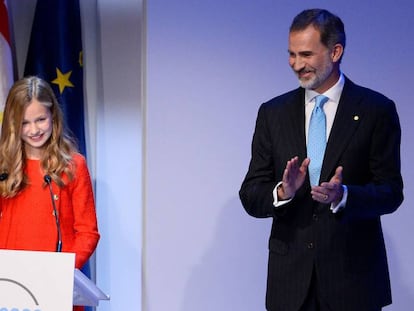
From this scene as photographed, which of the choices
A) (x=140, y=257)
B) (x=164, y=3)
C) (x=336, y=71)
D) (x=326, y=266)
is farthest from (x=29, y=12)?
(x=326, y=266)

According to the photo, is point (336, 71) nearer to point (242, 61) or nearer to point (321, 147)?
point (321, 147)

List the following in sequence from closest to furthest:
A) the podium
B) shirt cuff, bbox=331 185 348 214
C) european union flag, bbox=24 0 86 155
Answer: the podium, shirt cuff, bbox=331 185 348 214, european union flag, bbox=24 0 86 155

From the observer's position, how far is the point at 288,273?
2.49 metres

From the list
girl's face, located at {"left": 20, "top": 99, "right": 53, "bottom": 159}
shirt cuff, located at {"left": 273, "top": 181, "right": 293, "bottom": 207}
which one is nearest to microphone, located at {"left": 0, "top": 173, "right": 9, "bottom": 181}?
girl's face, located at {"left": 20, "top": 99, "right": 53, "bottom": 159}

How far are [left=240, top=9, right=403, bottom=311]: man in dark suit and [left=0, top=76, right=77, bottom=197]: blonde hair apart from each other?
0.80 m

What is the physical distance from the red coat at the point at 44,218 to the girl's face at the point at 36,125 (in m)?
0.12

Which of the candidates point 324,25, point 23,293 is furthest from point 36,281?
point 324,25

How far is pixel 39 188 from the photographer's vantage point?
285 centimetres

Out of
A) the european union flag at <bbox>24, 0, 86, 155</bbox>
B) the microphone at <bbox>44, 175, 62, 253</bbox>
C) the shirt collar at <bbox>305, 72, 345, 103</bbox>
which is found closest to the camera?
the shirt collar at <bbox>305, 72, 345, 103</bbox>

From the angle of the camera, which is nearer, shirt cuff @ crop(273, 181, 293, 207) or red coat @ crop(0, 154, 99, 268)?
shirt cuff @ crop(273, 181, 293, 207)

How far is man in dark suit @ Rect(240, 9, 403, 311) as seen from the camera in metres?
2.44

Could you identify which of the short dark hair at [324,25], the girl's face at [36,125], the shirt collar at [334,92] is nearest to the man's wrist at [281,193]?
the shirt collar at [334,92]

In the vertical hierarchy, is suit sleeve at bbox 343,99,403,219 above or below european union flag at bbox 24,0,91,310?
below

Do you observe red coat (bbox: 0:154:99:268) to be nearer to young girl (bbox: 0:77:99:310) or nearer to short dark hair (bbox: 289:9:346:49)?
young girl (bbox: 0:77:99:310)
